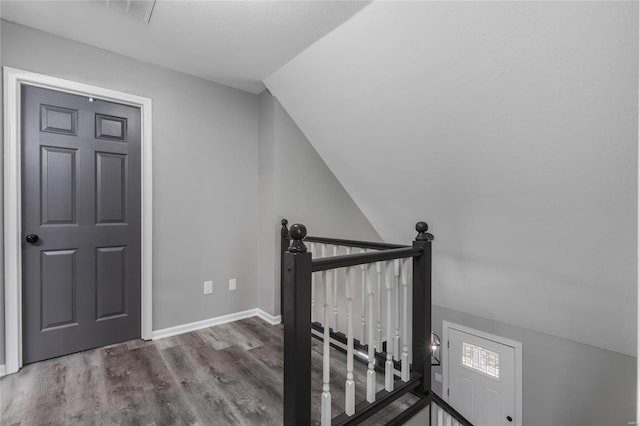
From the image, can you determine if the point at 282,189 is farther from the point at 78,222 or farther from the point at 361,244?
the point at 78,222

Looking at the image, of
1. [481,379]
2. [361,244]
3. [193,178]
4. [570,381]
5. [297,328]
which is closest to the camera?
[297,328]

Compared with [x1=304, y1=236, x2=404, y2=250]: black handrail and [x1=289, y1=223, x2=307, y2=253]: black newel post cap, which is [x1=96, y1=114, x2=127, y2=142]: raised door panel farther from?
[x1=289, y1=223, x2=307, y2=253]: black newel post cap

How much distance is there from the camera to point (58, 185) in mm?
2299

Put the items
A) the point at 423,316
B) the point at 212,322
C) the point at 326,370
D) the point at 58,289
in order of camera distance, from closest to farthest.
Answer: the point at 326,370, the point at 423,316, the point at 58,289, the point at 212,322

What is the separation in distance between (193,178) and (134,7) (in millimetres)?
1372

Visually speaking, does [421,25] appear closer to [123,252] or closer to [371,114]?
[371,114]

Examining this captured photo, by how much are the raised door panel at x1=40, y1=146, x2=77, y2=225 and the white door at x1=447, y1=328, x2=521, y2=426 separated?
3864mm

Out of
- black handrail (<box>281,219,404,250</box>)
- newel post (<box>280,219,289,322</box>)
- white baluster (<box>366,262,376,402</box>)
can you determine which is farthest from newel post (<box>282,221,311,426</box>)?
newel post (<box>280,219,289,322</box>)

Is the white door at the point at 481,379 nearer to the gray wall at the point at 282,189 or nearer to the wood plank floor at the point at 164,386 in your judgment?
the wood plank floor at the point at 164,386

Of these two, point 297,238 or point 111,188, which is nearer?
point 297,238

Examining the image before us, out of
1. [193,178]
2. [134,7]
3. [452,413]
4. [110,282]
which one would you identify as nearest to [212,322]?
[110,282]

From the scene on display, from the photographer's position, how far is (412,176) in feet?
8.60

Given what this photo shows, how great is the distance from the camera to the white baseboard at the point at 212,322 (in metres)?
2.74

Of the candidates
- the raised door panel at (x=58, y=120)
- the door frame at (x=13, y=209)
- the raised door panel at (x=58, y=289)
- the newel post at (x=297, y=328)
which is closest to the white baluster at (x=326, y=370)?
the newel post at (x=297, y=328)
